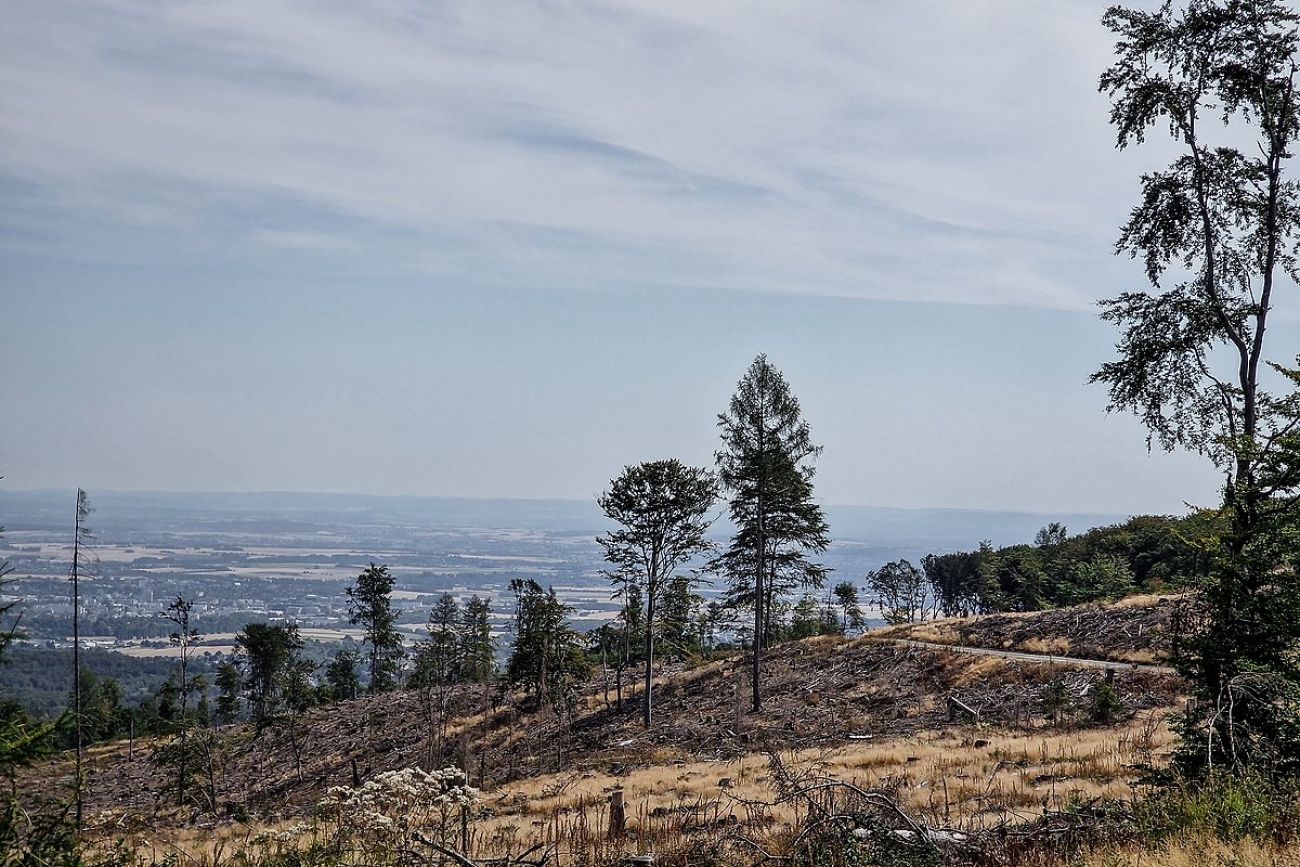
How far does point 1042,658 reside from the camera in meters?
31.2

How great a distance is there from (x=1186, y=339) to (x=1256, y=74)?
4077 millimetres

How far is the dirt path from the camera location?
2667 cm

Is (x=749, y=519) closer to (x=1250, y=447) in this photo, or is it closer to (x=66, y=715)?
(x=1250, y=447)

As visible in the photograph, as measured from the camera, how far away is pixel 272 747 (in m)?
48.8

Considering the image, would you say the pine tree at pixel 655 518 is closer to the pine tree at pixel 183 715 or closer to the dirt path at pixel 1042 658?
the dirt path at pixel 1042 658

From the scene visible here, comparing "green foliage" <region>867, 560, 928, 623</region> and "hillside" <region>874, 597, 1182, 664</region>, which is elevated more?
"hillside" <region>874, 597, 1182, 664</region>

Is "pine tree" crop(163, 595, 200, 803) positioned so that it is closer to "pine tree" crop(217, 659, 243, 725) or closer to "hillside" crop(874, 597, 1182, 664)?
"pine tree" crop(217, 659, 243, 725)

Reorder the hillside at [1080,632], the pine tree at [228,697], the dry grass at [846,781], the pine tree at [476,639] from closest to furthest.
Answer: the dry grass at [846,781] → the hillside at [1080,632] → the pine tree at [476,639] → the pine tree at [228,697]

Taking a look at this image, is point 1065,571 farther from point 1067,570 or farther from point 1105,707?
point 1105,707

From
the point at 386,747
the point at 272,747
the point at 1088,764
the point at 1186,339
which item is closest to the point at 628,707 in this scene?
the point at 386,747

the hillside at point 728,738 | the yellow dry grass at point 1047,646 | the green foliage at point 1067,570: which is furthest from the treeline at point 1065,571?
the hillside at point 728,738

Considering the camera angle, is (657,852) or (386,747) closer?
(657,852)

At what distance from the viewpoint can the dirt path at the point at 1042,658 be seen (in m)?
26.7

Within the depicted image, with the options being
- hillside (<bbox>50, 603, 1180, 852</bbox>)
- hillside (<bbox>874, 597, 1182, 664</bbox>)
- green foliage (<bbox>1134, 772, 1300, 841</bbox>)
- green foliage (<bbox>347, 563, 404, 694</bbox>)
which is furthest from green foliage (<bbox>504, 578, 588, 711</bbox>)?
green foliage (<bbox>1134, 772, 1300, 841</bbox>)
